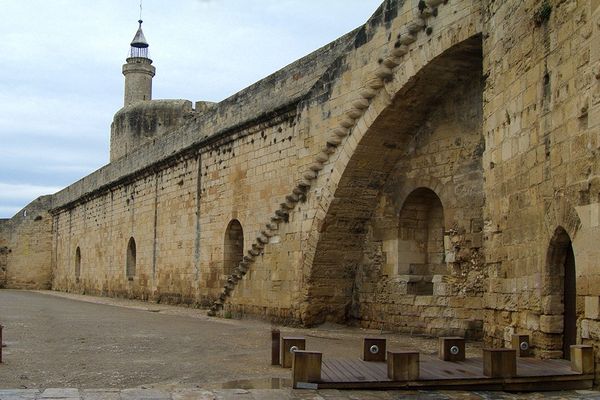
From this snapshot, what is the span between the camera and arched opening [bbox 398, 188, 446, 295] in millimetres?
11312

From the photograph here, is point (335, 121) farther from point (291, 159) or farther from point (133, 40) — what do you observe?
point (133, 40)

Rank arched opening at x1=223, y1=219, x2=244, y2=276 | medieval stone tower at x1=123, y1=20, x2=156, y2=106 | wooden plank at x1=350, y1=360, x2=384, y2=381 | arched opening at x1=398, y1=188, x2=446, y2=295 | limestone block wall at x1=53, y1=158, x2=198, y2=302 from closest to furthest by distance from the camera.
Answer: wooden plank at x1=350, y1=360, x2=384, y2=381 → arched opening at x1=398, y1=188, x2=446, y2=295 → arched opening at x1=223, y1=219, x2=244, y2=276 → limestone block wall at x1=53, y1=158, x2=198, y2=302 → medieval stone tower at x1=123, y1=20, x2=156, y2=106

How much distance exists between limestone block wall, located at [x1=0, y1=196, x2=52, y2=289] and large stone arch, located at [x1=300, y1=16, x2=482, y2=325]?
77.5ft

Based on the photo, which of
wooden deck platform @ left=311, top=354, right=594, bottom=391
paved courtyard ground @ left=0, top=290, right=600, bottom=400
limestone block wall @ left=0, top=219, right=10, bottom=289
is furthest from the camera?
limestone block wall @ left=0, top=219, right=10, bottom=289

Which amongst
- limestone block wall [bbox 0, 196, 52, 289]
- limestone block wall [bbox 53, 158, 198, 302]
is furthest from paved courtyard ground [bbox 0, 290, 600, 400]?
limestone block wall [bbox 0, 196, 52, 289]

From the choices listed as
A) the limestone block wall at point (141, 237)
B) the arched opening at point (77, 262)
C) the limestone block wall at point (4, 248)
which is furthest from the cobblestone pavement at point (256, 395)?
the limestone block wall at point (4, 248)

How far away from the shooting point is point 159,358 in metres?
7.86

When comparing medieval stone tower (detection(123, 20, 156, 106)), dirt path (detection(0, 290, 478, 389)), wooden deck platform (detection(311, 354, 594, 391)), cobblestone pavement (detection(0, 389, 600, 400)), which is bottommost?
dirt path (detection(0, 290, 478, 389))

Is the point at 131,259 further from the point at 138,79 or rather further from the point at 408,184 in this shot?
the point at 408,184

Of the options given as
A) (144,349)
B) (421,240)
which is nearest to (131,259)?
(421,240)

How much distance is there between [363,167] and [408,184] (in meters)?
0.74

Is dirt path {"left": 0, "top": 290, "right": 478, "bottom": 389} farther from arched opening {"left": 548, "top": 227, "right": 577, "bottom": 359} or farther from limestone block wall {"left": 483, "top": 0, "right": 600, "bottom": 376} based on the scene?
arched opening {"left": 548, "top": 227, "right": 577, "bottom": 359}

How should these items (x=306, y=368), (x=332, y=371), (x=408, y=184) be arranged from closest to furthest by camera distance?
(x=306, y=368) → (x=332, y=371) → (x=408, y=184)

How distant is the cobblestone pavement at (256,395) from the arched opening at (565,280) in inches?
40.7
